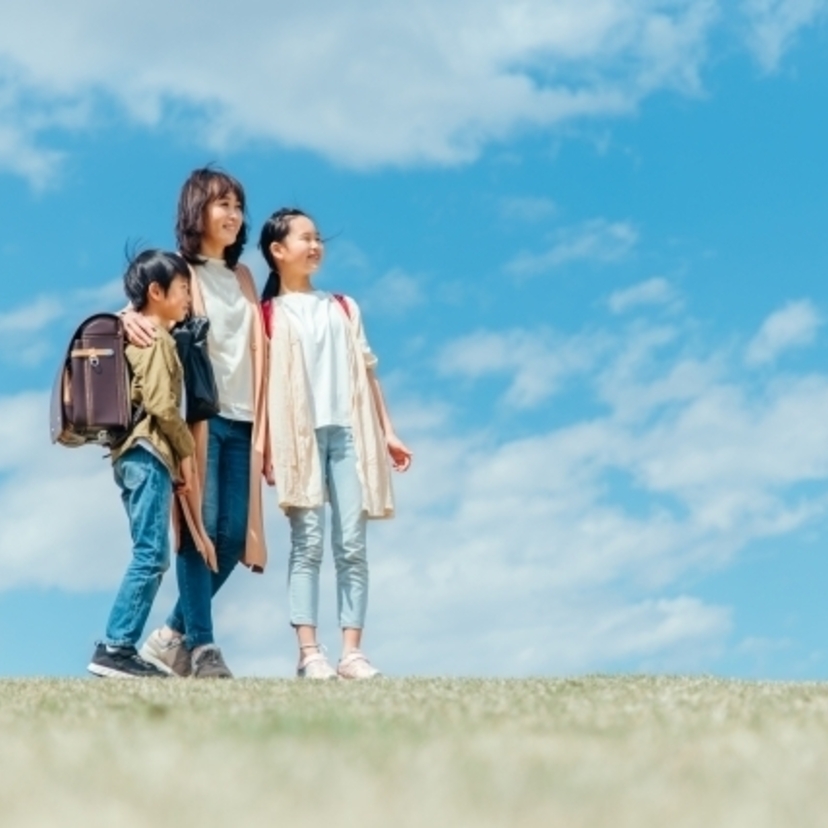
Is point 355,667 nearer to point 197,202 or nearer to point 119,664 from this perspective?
point 119,664

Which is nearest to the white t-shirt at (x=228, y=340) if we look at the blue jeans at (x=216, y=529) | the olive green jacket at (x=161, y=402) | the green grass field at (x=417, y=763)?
the blue jeans at (x=216, y=529)

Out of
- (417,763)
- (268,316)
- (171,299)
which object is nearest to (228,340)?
(268,316)

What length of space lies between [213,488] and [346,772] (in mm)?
6463

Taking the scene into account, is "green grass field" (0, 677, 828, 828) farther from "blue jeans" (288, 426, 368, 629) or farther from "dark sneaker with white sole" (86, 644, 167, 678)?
"blue jeans" (288, 426, 368, 629)

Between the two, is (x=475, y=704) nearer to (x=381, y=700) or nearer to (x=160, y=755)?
(x=381, y=700)

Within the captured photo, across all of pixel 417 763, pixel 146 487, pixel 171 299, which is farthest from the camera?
pixel 171 299

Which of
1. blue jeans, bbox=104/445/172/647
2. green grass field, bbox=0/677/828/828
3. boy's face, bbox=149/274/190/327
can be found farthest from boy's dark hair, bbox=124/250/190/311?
green grass field, bbox=0/677/828/828

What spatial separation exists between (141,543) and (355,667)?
1535mm

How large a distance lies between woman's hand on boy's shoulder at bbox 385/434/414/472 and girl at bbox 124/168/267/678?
0.92m

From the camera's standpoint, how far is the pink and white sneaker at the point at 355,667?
357 inches

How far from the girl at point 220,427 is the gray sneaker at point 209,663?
1 cm

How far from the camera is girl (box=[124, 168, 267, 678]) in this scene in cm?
930

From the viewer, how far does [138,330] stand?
29.6ft

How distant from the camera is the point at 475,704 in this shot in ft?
16.5
